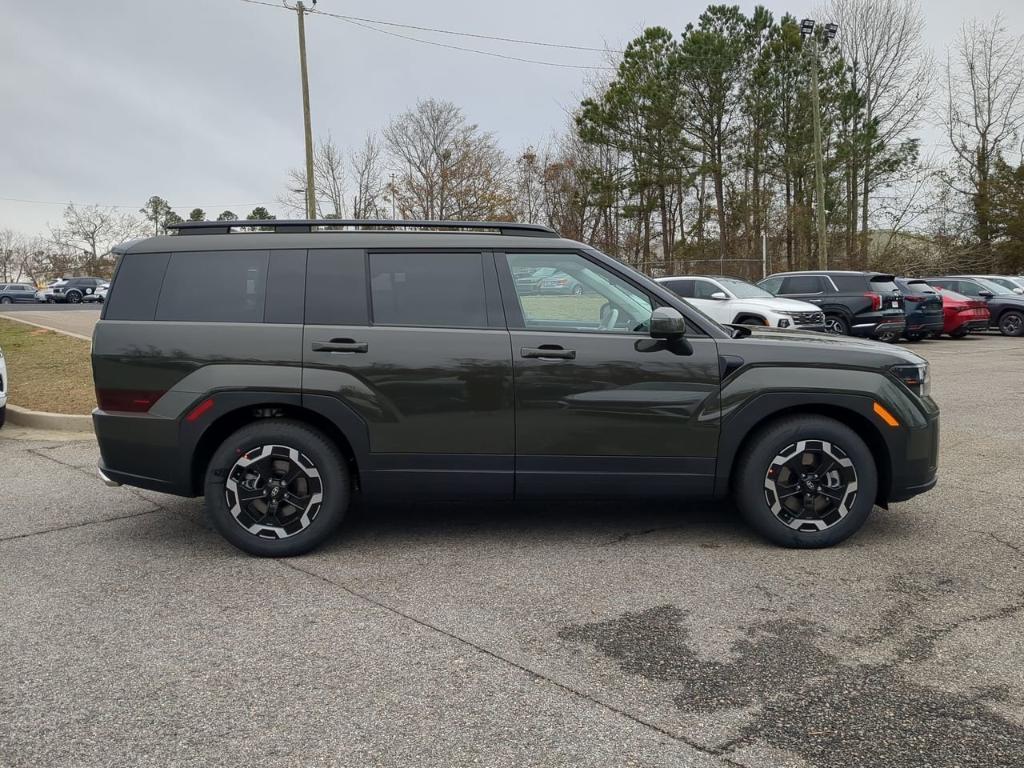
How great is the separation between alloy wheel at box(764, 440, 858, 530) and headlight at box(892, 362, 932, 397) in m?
0.57

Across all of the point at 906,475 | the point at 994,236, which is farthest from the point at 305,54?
the point at 994,236

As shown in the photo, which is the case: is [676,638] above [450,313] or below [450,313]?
below

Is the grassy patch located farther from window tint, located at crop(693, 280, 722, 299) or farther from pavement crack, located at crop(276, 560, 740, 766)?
window tint, located at crop(693, 280, 722, 299)

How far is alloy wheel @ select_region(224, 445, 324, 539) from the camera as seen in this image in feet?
14.9

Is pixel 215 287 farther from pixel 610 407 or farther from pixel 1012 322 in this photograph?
pixel 1012 322

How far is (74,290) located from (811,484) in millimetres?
54618

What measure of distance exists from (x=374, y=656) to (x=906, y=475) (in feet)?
10.2

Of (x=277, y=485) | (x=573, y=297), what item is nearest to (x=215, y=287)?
(x=277, y=485)

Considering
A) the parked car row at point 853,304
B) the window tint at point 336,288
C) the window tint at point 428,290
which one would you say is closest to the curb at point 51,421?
the window tint at point 336,288

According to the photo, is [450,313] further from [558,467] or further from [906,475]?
[906,475]

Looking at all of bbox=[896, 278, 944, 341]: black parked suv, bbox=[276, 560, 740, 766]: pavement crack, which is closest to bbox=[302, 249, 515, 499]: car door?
bbox=[276, 560, 740, 766]: pavement crack

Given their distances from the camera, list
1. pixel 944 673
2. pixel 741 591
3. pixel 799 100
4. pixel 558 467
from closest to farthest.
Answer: pixel 944 673 → pixel 741 591 → pixel 558 467 → pixel 799 100

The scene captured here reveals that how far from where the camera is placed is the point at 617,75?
127 feet

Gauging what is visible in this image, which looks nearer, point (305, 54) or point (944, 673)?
point (944, 673)
